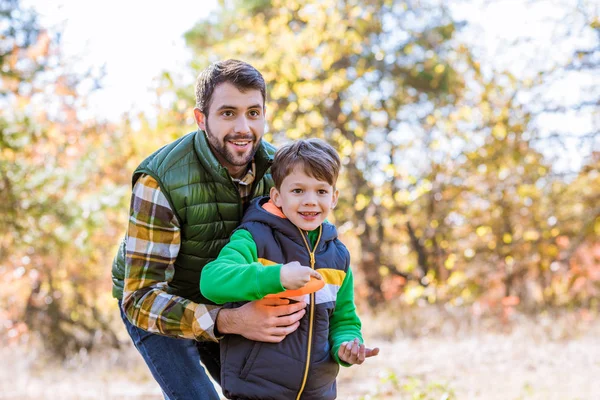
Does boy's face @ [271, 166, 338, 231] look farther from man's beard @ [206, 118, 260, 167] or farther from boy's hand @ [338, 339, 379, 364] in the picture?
boy's hand @ [338, 339, 379, 364]

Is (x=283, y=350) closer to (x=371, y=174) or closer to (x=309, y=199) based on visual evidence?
(x=309, y=199)

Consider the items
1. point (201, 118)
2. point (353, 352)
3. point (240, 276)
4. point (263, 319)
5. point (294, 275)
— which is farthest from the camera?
point (201, 118)

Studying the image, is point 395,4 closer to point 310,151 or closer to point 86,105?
point 86,105

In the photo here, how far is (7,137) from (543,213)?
5904mm

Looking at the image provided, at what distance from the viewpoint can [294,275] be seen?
2.18 metres

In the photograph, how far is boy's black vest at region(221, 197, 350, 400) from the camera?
246 cm

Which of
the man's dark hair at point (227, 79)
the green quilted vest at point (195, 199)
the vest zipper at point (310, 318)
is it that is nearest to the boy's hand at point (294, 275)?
the vest zipper at point (310, 318)

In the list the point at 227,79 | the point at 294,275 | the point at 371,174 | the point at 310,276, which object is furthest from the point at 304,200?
the point at 371,174

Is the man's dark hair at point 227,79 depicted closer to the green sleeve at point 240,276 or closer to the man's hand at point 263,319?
the green sleeve at point 240,276

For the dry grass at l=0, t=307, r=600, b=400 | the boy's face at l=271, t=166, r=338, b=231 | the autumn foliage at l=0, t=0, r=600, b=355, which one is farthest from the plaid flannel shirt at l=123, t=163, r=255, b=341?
the autumn foliage at l=0, t=0, r=600, b=355

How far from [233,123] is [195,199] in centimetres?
33

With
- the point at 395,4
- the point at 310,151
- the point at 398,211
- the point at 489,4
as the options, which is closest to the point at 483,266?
the point at 398,211

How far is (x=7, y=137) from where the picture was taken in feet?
23.2

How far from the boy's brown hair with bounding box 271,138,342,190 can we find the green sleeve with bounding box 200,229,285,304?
31 cm
